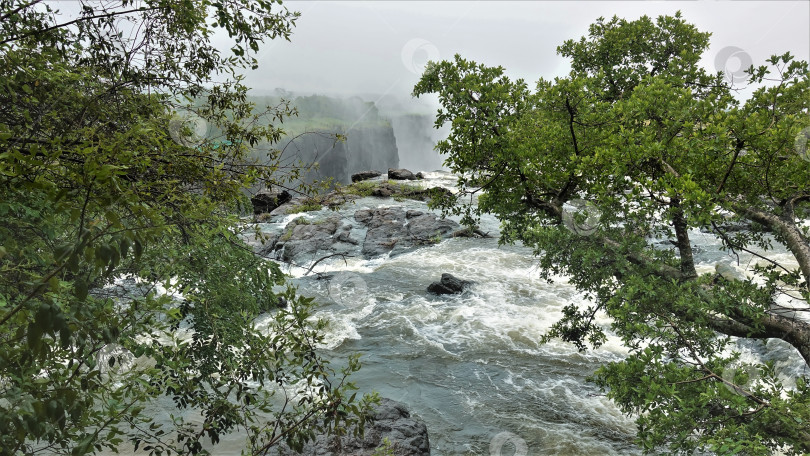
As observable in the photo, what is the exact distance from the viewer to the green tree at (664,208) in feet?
17.2

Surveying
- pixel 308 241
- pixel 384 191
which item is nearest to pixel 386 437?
pixel 308 241

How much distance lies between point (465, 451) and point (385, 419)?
161 cm

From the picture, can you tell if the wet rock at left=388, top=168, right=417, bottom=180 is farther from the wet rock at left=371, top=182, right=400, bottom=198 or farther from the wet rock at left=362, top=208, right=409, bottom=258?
the wet rock at left=362, top=208, right=409, bottom=258

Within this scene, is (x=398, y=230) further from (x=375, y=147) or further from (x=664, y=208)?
(x=375, y=147)

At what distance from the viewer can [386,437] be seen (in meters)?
6.91

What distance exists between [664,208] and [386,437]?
5399mm

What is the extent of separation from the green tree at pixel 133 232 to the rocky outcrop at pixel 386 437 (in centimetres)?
274

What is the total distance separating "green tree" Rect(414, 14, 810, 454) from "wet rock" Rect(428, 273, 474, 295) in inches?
346

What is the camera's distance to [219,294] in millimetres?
5062

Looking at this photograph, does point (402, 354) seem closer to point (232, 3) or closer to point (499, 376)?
point (499, 376)

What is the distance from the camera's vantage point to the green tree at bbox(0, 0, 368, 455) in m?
2.24

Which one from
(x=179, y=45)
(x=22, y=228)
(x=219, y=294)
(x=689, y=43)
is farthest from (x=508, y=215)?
(x=689, y=43)

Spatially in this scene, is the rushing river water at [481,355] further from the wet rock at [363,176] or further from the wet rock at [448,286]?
the wet rock at [363,176]

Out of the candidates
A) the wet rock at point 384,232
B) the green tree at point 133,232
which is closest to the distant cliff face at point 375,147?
the wet rock at point 384,232
